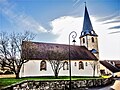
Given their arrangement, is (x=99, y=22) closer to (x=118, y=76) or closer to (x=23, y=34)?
(x=118, y=76)

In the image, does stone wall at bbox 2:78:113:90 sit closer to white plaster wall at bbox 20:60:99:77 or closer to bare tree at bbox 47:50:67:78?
white plaster wall at bbox 20:60:99:77

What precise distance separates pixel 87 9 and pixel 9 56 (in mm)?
1713

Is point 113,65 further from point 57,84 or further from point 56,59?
point 56,59

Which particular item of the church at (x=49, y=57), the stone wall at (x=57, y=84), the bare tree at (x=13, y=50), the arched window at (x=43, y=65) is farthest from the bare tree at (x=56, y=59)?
the bare tree at (x=13, y=50)

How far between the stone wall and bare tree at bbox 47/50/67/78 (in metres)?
0.44

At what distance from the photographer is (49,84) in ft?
12.6

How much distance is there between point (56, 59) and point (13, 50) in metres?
1.22

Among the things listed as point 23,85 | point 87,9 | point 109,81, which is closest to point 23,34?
point 23,85

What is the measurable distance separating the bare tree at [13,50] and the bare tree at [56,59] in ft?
2.55

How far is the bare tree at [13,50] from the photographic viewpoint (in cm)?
366

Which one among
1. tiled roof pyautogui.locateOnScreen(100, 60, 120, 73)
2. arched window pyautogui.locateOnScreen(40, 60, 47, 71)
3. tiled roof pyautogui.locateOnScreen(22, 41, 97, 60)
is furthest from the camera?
arched window pyautogui.locateOnScreen(40, 60, 47, 71)

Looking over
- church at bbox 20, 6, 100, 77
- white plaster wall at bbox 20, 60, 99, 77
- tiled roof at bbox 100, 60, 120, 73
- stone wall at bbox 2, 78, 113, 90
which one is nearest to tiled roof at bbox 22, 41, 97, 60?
church at bbox 20, 6, 100, 77

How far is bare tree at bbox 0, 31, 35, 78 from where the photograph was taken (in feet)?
12.0

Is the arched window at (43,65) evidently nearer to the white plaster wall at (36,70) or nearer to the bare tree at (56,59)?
the white plaster wall at (36,70)
